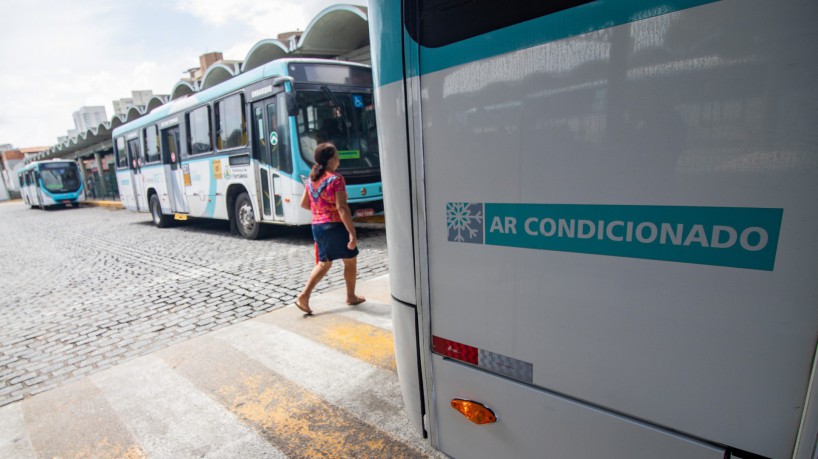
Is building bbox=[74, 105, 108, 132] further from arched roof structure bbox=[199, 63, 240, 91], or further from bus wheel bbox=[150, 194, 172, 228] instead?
bus wheel bbox=[150, 194, 172, 228]

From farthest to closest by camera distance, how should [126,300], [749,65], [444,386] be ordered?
1. [126,300]
2. [444,386]
3. [749,65]

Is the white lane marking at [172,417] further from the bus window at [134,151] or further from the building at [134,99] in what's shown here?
the building at [134,99]

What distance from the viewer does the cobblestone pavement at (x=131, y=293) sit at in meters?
4.28

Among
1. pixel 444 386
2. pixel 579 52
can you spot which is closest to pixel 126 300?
pixel 444 386

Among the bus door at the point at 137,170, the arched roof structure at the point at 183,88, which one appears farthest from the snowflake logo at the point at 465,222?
the arched roof structure at the point at 183,88

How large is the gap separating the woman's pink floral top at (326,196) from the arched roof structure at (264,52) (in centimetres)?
1132

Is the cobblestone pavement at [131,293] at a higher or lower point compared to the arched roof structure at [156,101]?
lower

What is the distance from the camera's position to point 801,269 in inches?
42.1

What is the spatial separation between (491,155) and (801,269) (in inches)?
37.9

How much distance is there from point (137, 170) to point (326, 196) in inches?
542

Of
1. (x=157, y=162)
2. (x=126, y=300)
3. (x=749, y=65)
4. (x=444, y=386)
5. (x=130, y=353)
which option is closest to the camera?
(x=749, y=65)

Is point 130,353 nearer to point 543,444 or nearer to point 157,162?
point 543,444

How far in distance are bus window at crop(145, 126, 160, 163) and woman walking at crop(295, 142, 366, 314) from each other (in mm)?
10752

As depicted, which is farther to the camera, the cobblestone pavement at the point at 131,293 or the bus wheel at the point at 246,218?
the bus wheel at the point at 246,218
